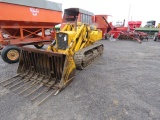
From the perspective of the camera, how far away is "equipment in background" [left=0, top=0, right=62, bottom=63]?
5086mm

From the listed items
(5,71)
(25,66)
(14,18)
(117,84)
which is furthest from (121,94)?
(14,18)

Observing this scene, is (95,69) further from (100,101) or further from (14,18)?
(14,18)

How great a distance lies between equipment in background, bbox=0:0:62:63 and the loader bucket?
176 centimetres

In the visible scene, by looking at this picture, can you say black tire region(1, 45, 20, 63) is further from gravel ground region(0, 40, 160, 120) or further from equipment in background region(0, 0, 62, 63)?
gravel ground region(0, 40, 160, 120)

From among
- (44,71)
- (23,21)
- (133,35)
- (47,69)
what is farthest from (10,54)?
(133,35)

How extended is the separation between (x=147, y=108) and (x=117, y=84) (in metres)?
1.12

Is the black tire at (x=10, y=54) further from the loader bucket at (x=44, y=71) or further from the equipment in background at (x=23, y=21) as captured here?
the loader bucket at (x=44, y=71)

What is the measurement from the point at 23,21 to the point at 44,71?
3.15 metres

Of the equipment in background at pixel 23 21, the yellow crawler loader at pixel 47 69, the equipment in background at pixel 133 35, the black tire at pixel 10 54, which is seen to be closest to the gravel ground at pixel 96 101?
the yellow crawler loader at pixel 47 69

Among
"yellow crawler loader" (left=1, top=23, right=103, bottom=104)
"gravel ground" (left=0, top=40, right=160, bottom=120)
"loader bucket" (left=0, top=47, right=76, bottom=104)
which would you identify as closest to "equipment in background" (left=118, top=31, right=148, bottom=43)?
"gravel ground" (left=0, top=40, right=160, bottom=120)

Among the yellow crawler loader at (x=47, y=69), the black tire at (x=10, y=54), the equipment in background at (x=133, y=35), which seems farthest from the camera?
the equipment in background at (x=133, y=35)

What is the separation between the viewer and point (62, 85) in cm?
320

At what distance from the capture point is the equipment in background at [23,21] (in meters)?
5.09

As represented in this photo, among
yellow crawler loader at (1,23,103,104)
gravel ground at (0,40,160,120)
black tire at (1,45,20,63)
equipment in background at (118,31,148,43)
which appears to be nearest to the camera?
gravel ground at (0,40,160,120)
